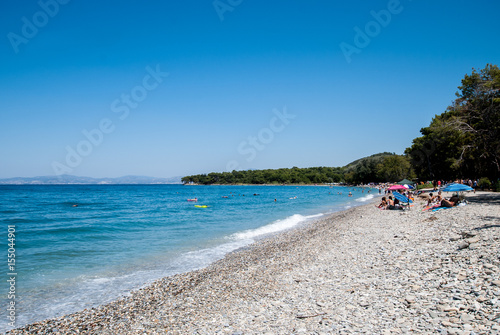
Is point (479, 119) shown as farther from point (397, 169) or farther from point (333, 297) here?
point (397, 169)

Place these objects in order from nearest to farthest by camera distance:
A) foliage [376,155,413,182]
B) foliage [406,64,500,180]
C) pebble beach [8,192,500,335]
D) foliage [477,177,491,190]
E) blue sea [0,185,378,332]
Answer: pebble beach [8,192,500,335]
blue sea [0,185,378,332]
foliage [406,64,500,180]
foliage [477,177,491,190]
foliage [376,155,413,182]

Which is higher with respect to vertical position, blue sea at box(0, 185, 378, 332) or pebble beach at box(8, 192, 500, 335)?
pebble beach at box(8, 192, 500, 335)

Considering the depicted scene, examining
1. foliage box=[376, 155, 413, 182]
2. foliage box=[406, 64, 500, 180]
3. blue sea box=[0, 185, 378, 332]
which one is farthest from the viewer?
foliage box=[376, 155, 413, 182]

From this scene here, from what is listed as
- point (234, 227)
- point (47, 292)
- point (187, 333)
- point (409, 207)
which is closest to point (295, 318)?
point (187, 333)

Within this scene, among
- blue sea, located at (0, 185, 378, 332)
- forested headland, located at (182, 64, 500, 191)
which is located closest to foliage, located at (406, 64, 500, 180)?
forested headland, located at (182, 64, 500, 191)

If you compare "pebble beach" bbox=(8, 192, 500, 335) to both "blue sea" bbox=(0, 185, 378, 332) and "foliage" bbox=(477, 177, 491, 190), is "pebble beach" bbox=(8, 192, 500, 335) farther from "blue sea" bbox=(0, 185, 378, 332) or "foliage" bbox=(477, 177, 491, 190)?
"foliage" bbox=(477, 177, 491, 190)

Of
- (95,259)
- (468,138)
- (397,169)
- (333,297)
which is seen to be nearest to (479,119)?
(468,138)

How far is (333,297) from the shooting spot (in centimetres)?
663

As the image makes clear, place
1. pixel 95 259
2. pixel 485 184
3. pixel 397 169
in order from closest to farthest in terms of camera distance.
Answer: pixel 95 259
pixel 485 184
pixel 397 169

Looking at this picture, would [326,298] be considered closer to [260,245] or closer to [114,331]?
[114,331]

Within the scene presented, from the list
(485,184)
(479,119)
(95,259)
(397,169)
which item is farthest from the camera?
(397,169)

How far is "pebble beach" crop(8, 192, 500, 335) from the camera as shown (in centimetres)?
517

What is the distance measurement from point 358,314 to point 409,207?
22258 mm

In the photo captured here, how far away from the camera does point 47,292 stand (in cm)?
944
